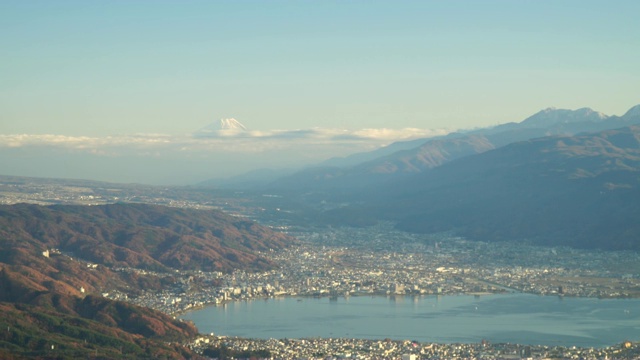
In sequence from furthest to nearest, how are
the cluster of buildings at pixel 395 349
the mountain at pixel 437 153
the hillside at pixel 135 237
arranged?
the mountain at pixel 437 153 → the hillside at pixel 135 237 → the cluster of buildings at pixel 395 349

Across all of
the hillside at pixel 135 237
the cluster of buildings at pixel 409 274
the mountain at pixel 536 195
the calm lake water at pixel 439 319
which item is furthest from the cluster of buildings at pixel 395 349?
the mountain at pixel 536 195

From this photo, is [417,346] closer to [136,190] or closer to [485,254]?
[485,254]

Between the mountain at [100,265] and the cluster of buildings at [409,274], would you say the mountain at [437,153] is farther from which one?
the cluster of buildings at [409,274]

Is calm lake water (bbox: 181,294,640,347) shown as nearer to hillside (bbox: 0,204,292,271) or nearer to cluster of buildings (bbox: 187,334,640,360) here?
cluster of buildings (bbox: 187,334,640,360)

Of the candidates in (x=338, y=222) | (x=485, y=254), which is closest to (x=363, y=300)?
(x=485, y=254)

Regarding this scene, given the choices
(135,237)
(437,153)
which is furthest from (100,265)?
(437,153)

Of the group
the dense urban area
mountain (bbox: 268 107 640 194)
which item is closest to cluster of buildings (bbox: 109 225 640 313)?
the dense urban area
